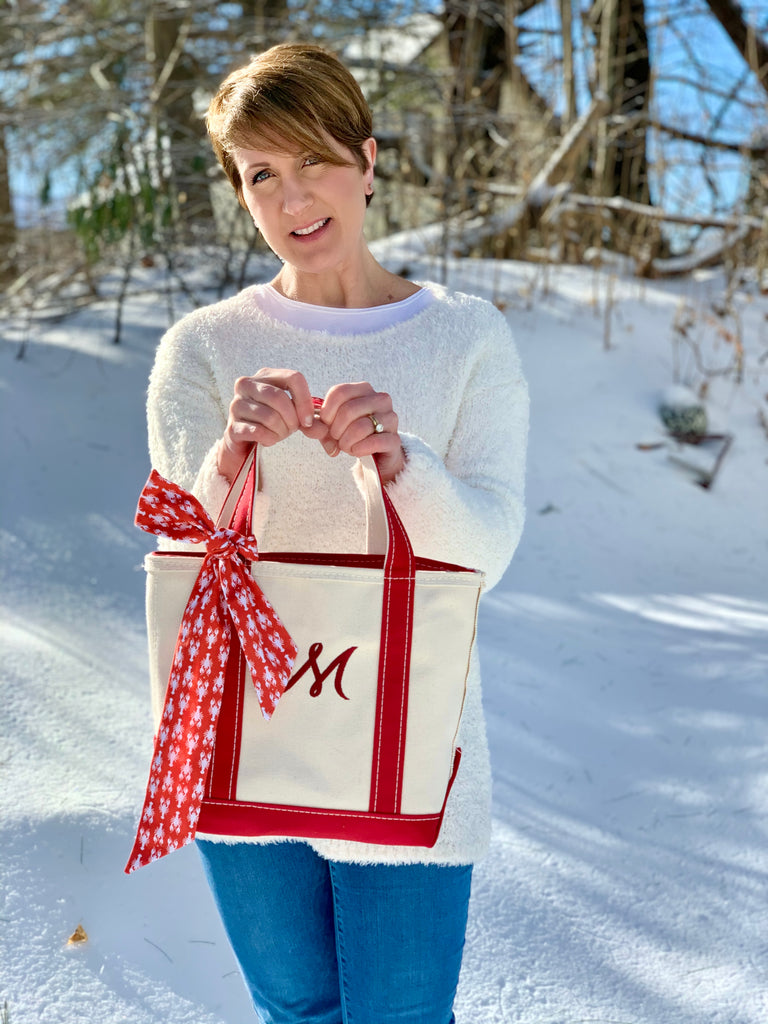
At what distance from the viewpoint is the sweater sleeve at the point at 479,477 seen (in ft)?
3.28

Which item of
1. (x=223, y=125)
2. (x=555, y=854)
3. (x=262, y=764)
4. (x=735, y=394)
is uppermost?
(x=223, y=125)

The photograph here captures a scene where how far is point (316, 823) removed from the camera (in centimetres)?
98

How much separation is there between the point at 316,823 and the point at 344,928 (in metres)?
0.19

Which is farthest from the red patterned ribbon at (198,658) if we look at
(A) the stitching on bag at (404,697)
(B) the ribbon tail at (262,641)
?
(A) the stitching on bag at (404,697)

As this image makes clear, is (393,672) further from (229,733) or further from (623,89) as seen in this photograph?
(623,89)

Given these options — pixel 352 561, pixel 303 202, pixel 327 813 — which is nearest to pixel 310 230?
pixel 303 202

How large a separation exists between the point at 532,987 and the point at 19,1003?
0.88 m

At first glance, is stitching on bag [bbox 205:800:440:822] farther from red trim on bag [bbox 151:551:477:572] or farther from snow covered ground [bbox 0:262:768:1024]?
snow covered ground [bbox 0:262:768:1024]

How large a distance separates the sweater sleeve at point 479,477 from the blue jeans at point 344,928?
37cm

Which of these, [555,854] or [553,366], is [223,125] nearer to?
[555,854]

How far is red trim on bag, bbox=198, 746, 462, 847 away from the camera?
97 centimetres

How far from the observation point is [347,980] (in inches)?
43.2

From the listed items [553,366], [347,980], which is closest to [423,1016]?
[347,980]

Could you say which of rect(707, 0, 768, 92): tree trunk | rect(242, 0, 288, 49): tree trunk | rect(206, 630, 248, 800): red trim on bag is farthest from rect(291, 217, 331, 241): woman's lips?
rect(707, 0, 768, 92): tree trunk
